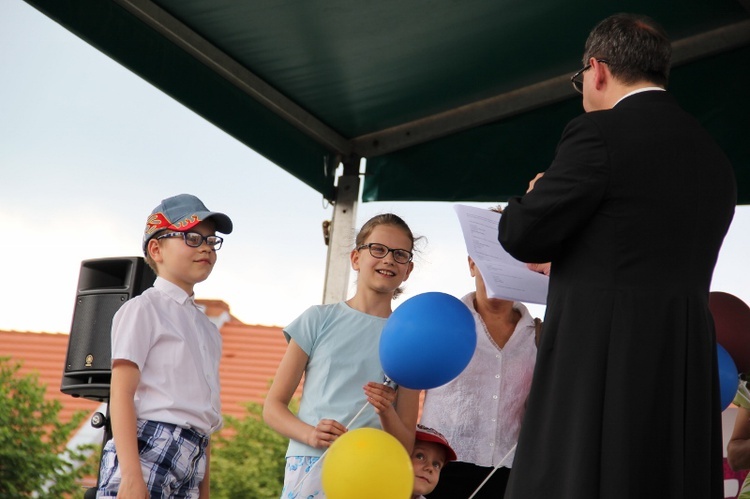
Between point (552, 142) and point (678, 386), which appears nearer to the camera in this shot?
point (678, 386)

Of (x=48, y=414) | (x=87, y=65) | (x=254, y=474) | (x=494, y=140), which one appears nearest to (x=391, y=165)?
(x=494, y=140)

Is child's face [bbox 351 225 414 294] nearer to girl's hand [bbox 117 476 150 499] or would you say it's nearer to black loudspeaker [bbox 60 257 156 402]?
girl's hand [bbox 117 476 150 499]

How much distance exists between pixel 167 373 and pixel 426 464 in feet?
2.65

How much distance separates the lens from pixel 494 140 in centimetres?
441

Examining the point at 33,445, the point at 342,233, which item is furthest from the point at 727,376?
the point at 33,445

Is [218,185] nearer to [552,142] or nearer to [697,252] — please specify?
[552,142]

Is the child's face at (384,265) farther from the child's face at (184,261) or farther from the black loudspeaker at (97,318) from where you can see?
the black loudspeaker at (97,318)

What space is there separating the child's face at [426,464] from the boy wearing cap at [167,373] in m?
0.60

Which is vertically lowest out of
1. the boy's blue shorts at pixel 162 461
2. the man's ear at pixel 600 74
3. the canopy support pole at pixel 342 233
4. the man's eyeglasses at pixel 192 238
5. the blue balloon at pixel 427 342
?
the boy's blue shorts at pixel 162 461

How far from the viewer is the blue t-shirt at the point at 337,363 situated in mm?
2770

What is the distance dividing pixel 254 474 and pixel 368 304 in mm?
6074

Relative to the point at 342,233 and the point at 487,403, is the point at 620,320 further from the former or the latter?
the point at 342,233

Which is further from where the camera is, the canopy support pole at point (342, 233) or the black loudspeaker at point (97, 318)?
the canopy support pole at point (342, 233)

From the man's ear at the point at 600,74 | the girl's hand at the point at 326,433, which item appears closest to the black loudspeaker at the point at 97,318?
the girl's hand at the point at 326,433
